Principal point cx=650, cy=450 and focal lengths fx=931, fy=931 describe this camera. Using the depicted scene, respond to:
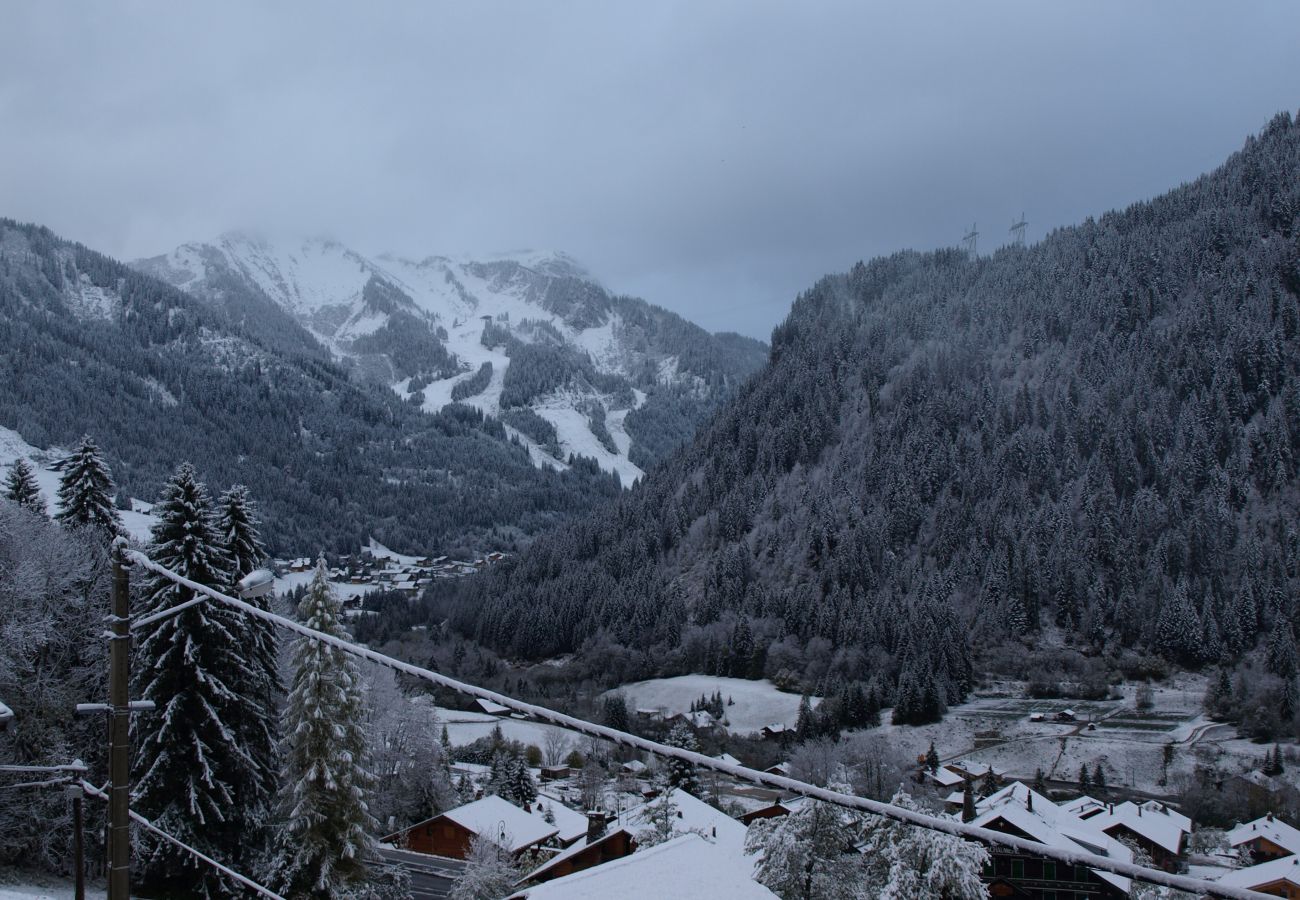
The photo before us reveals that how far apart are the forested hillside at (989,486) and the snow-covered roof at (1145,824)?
102ft

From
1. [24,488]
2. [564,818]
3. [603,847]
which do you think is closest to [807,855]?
[603,847]

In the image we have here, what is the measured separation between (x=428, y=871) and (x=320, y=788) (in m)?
16.9

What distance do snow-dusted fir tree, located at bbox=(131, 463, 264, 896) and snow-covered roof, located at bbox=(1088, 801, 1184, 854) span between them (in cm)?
5198

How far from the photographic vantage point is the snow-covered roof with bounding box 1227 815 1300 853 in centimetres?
5775

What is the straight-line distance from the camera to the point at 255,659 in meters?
27.9

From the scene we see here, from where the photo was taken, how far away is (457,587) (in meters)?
158

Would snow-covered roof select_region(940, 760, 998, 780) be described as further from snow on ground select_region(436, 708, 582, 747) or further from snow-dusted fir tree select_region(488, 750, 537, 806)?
snow-dusted fir tree select_region(488, 750, 537, 806)

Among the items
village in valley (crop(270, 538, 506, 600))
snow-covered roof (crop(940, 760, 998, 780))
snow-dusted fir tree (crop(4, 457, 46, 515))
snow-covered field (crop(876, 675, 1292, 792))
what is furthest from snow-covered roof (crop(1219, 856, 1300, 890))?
village in valley (crop(270, 538, 506, 600))

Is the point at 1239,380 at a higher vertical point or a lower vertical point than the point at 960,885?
higher

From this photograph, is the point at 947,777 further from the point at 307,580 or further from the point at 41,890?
the point at 307,580

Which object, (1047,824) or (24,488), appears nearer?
(24,488)

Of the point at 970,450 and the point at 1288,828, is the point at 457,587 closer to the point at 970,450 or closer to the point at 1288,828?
the point at 970,450

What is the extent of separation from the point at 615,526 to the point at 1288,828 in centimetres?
11053

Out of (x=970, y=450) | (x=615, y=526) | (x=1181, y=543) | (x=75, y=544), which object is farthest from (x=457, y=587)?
(x=75, y=544)
